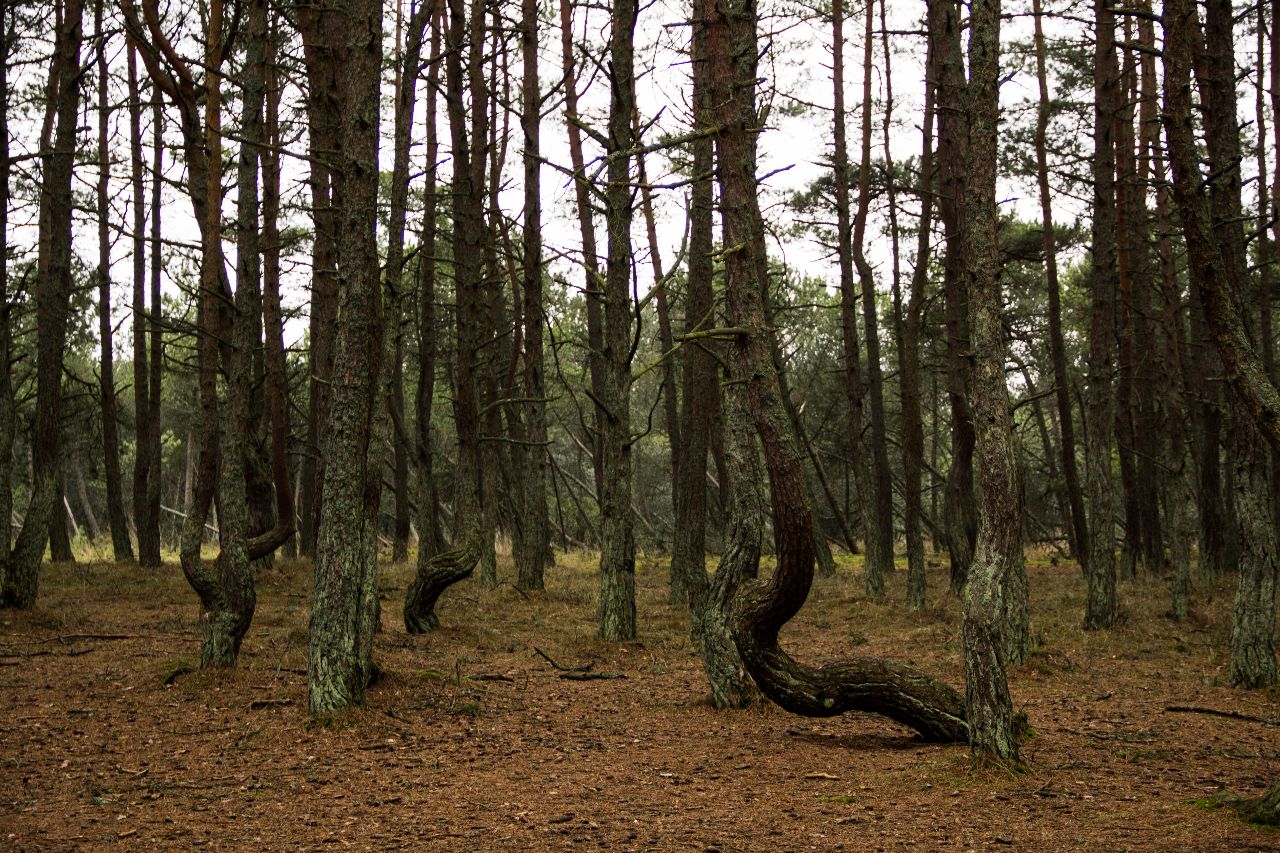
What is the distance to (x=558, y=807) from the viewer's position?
18.7 ft

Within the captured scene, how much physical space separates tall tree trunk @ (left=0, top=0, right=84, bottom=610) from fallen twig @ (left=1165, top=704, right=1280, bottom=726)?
11521 millimetres

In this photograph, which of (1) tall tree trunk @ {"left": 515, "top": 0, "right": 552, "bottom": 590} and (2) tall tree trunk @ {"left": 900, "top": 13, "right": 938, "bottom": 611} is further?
(2) tall tree trunk @ {"left": 900, "top": 13, "right": 938, "bottom": 611}

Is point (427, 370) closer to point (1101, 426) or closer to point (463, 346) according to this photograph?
point (463, 346)

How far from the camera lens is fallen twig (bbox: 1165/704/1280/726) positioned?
7.89 meters

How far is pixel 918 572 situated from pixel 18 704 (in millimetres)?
11685

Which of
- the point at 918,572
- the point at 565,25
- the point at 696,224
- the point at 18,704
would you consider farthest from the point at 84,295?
the point at 918,572

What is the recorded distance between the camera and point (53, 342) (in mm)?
12086

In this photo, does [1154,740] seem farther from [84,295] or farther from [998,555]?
[84,295]

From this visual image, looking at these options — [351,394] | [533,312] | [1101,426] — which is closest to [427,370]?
[533,312]

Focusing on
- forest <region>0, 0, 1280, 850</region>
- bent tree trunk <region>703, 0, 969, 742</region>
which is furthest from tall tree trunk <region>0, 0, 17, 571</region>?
bent tree trunk <region>703, 0, 969, 742</region>

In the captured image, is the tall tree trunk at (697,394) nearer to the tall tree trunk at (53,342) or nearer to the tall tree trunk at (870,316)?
the tall tree trunk at (870,316)

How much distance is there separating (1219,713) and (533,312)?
9496 millimetres

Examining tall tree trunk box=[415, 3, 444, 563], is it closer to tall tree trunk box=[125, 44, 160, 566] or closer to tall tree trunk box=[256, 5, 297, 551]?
tall tree trunk box=[256, 5, 297, 551]

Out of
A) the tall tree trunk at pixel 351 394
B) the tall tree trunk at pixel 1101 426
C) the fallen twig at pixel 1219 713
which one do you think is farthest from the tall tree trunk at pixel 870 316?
the tall tree trunk at pixel 351 394
